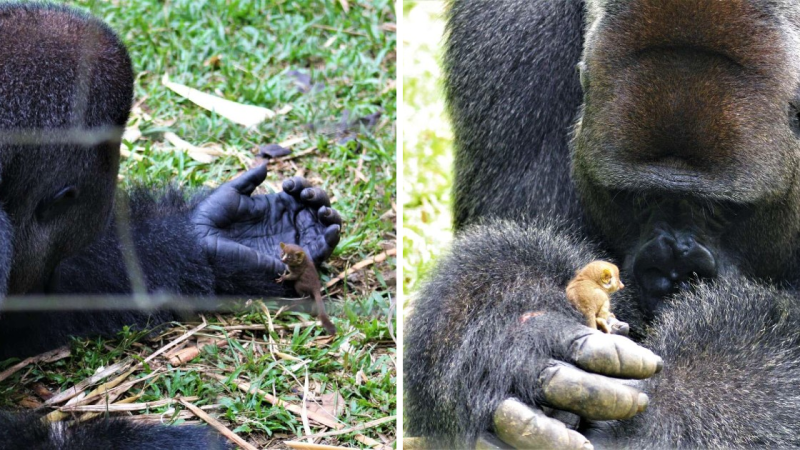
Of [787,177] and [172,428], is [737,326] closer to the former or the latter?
[787,177]

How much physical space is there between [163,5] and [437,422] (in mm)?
3336

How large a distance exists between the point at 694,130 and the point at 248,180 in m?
1.85

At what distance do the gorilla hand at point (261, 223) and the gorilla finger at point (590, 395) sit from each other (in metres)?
1.60

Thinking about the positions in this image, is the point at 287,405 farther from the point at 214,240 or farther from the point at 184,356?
the point at 214,240

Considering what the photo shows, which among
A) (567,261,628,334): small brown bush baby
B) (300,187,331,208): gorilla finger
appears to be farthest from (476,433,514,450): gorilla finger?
(300,187,331,208): gorilla finger

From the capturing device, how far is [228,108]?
181 inches

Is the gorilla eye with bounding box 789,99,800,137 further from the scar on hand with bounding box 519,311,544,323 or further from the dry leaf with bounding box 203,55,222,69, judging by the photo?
the dry leaf with bounding box 203,55,222,69

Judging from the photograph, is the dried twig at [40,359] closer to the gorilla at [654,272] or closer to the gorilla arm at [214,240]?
the gorilla arm at [214,240]

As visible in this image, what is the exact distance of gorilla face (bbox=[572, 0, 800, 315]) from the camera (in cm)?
245

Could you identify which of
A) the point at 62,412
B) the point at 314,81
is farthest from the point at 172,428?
the point at 314,81

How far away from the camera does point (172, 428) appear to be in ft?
9.60

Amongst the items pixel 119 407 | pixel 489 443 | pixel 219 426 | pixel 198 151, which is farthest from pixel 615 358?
pixel 198 151

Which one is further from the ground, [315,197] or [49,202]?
[49,202]

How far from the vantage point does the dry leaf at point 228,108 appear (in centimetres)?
455
